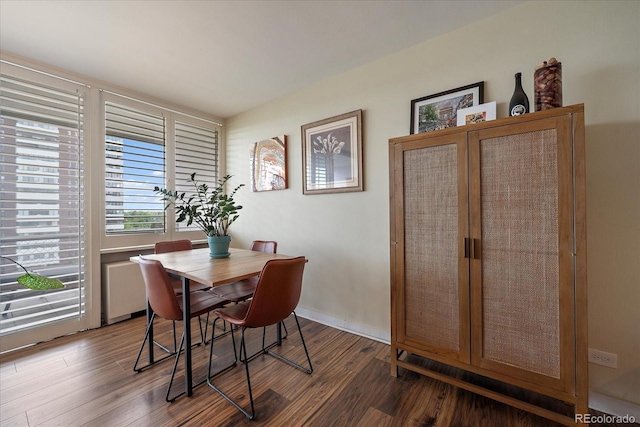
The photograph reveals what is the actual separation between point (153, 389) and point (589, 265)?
2.90m

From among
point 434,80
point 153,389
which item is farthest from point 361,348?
point 434,80

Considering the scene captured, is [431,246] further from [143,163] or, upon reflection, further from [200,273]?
[143,163]

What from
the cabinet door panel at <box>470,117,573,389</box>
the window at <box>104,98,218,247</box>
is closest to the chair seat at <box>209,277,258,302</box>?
the window at <box>104,98,218,247</box>

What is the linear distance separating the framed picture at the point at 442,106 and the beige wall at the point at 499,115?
0.07m

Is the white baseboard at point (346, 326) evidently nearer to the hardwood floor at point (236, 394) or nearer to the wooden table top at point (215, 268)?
the hardwood floor at point (236, 394)

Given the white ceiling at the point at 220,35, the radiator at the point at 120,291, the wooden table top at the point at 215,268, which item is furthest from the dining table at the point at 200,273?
the white ceiling at the point at 220,35

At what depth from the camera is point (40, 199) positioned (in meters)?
2.29

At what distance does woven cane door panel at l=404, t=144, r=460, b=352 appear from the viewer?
5.31 feet

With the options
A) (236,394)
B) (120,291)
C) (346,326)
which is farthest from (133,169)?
(346,326)

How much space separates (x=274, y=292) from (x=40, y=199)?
2445mm

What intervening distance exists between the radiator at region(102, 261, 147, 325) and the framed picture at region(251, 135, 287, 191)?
168 centimetres

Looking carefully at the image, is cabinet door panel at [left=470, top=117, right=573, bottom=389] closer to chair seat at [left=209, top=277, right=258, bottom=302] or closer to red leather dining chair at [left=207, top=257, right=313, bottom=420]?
red leather dining chair at [left=207, top=257, right=313, bottom=420]

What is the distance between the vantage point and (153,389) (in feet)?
5.58

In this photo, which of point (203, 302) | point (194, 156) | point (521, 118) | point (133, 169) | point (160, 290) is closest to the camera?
point (521, 118)
